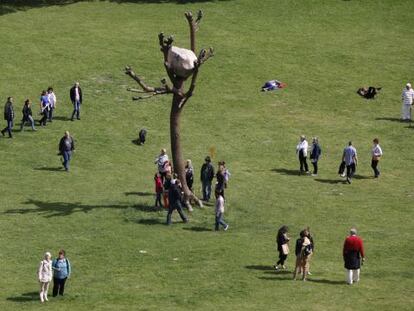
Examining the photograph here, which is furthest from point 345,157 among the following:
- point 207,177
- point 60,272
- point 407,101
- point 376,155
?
point 60,272

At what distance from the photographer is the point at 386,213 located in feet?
147

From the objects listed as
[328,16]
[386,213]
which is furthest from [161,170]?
[328,16]

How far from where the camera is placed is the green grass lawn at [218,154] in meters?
35.9

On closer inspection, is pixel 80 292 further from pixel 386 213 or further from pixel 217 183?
Result: pixel 386 213

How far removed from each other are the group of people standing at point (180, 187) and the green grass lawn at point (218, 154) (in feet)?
2.21

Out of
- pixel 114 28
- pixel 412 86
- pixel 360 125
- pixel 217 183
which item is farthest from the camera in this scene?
pixel 114 28

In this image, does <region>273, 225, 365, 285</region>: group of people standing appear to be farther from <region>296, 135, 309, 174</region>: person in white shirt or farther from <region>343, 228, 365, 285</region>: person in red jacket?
<region>296, 135, 309, 174</region>: person in white shirt

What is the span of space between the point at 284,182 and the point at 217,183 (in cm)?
564

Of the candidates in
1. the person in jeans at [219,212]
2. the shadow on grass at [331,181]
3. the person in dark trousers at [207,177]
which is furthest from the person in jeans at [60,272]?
the shadow on grass at [331,181]

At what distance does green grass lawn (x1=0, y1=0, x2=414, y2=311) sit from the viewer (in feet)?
118

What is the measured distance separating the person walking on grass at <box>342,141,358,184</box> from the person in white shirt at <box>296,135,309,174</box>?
1898 millimetres

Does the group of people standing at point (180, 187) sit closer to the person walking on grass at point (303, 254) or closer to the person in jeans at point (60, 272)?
the person walking on grass at point (303, 254)

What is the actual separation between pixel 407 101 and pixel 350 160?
10.6 m

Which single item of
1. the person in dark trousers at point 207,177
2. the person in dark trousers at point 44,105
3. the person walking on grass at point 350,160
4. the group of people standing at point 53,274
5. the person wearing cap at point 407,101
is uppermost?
the person wearing cap at point 407,101
